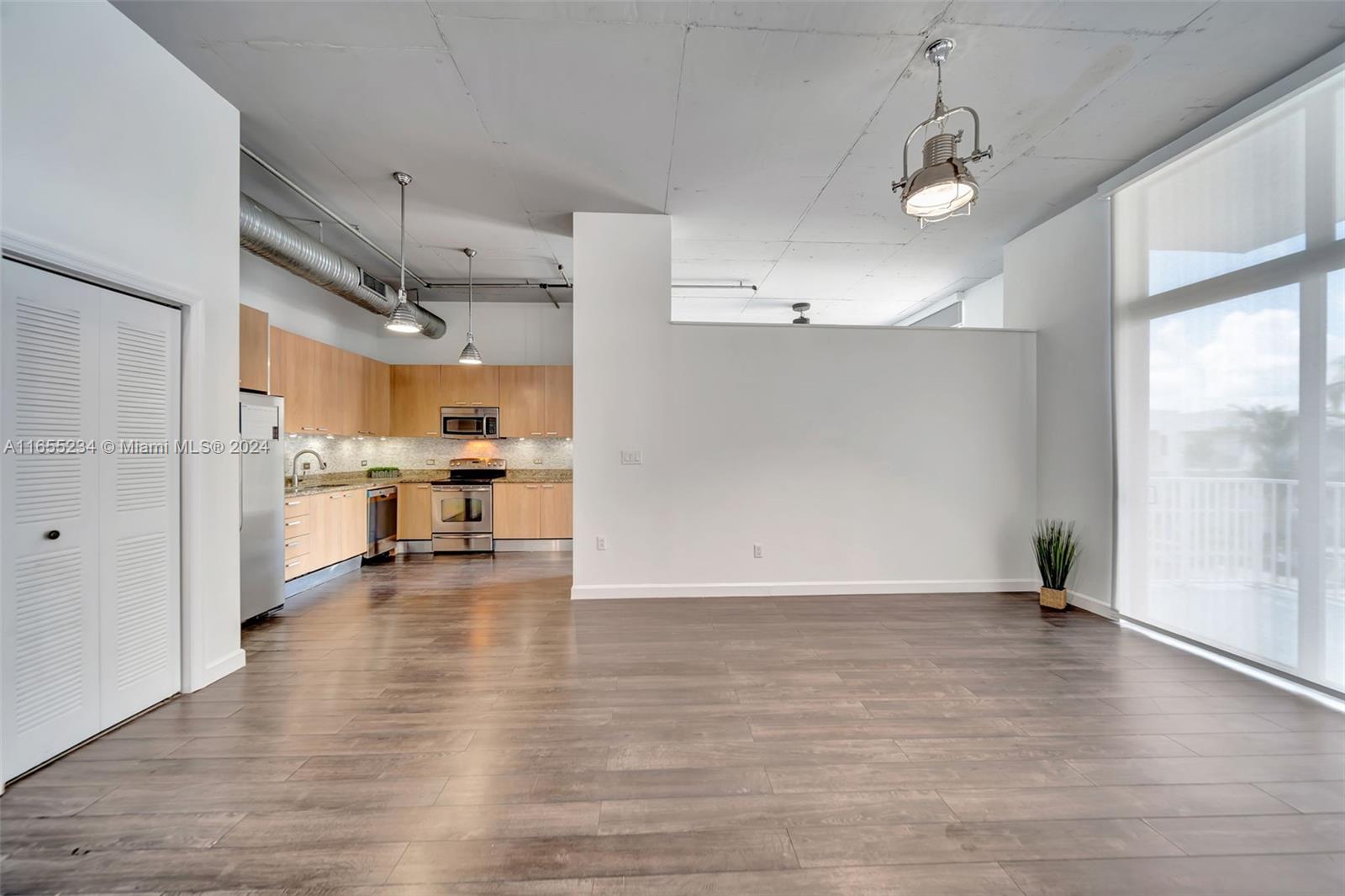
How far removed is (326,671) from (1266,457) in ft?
18.2

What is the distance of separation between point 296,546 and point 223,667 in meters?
1.82

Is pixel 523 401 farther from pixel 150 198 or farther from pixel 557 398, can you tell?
pixel 150 198

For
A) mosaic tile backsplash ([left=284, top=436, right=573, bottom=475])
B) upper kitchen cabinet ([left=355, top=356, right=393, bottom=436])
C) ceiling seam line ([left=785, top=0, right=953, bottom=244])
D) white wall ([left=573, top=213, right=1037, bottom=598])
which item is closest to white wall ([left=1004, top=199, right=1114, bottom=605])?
white wall ([left=573, top=213, right=1037, bottom=598])

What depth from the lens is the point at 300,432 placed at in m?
5.00

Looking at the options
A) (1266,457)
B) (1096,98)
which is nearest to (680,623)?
(1266,457)

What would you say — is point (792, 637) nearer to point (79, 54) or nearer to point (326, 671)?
point (326, 671)

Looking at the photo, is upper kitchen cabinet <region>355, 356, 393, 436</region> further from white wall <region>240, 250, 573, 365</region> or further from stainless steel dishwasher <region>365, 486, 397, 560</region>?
stainless steel dishwasher <region>365, 486, 397, 560</region>

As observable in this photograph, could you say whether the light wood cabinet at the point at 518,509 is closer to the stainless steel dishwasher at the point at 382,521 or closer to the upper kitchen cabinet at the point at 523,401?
the upper kitchen cabinet at the point at 523,401

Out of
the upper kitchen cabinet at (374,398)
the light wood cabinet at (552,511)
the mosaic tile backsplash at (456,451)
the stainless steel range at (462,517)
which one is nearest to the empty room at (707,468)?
the upper kitchen cabinet at (374,398)

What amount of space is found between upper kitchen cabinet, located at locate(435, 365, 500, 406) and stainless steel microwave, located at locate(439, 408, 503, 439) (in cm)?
8

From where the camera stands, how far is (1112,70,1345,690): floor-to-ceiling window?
2.60 metres

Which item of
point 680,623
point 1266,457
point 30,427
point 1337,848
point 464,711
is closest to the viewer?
point 1337,848

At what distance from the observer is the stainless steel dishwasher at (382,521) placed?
18.5 ft

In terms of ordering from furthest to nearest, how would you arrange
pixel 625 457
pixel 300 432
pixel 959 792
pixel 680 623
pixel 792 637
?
pixel 300 432 < pixel 625 457 < pixel 680 623 < pixel 792 637 < pixel 959 792
